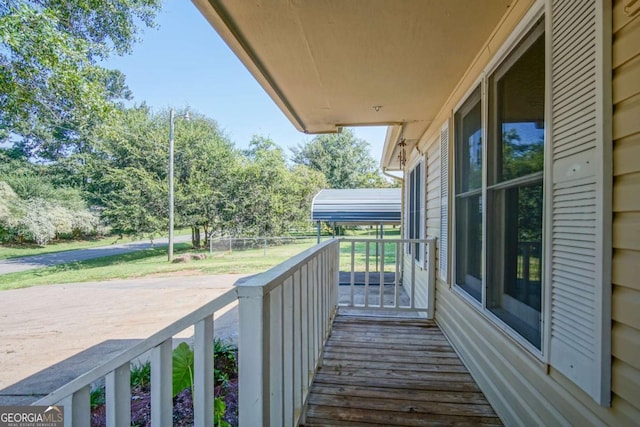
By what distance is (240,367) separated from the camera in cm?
95

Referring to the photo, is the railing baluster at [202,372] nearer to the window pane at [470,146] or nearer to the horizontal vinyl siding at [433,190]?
the window pane at [470,146]

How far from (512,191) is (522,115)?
1.32 feet

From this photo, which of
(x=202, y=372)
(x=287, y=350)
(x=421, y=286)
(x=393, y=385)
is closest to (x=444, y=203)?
(x=421, y=286)

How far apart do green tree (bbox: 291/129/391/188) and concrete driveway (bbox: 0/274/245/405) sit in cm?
1901

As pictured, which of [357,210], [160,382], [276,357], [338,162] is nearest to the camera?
[160,382]

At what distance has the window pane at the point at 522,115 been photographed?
1.42 meters

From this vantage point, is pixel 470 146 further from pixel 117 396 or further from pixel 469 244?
pixel 117 396

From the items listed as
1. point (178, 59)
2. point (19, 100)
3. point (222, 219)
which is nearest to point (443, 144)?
point (19, 100)

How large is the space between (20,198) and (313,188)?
15045mm

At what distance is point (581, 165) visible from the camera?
1.06 m

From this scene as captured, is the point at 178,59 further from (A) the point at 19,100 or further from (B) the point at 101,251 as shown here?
(A) the point at 19,100

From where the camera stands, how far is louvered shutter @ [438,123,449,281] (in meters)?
2.88

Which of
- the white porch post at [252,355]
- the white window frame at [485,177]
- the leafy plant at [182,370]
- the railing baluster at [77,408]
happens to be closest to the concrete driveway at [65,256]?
the leafy plant at [182,370]

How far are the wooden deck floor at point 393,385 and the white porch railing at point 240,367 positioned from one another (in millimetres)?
592
